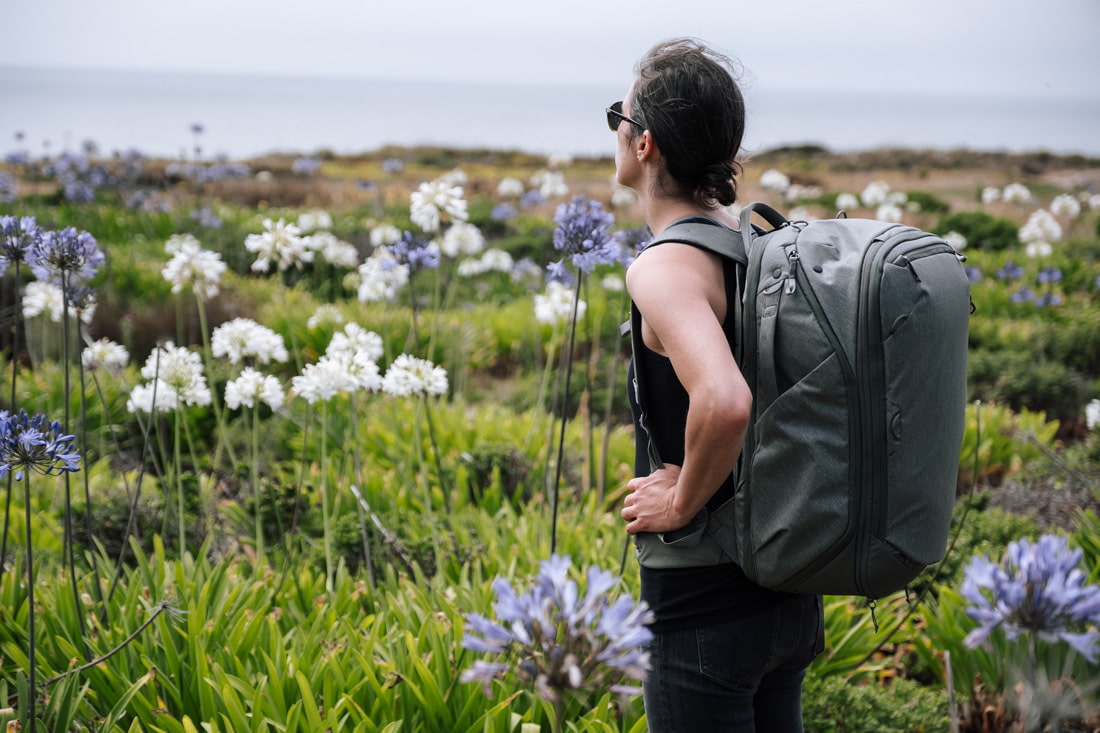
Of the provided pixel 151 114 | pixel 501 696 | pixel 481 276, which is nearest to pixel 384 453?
pixel 501 696

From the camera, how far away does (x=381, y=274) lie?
147 inches

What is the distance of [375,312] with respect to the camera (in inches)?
282

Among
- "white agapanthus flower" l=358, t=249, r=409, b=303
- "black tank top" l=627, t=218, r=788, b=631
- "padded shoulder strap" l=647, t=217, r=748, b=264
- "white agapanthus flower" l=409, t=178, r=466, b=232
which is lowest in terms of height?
"black tank top" l=627, t=218, r=788, b=631

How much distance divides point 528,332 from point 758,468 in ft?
20.4

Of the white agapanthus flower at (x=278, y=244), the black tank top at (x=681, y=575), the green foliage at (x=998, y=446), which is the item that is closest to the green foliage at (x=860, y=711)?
the black tank top at (x=681, y=575)

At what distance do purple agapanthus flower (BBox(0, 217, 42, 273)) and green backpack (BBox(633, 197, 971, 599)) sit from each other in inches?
71.6

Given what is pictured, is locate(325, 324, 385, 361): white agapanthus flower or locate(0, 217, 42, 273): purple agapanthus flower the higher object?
locate(0, 217, 42, 273): purple agapanthus flower

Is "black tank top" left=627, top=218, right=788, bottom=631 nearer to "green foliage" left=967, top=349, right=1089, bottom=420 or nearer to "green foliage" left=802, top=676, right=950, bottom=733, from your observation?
"green foliage" left=802, top=676, right=950, bottom=733

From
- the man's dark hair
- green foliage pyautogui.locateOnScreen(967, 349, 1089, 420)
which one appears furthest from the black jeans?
green foliage pyautogui.locateOnScreen(967, 349, 1089, 420)

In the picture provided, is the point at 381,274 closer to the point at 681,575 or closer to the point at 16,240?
the point at 16,240

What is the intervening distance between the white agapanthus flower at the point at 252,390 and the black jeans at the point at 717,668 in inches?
72.2

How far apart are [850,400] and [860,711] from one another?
5.36 ft

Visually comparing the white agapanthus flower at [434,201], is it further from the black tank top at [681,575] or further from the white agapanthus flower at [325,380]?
the black tank top at [681,575]

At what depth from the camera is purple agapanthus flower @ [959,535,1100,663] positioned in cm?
108
